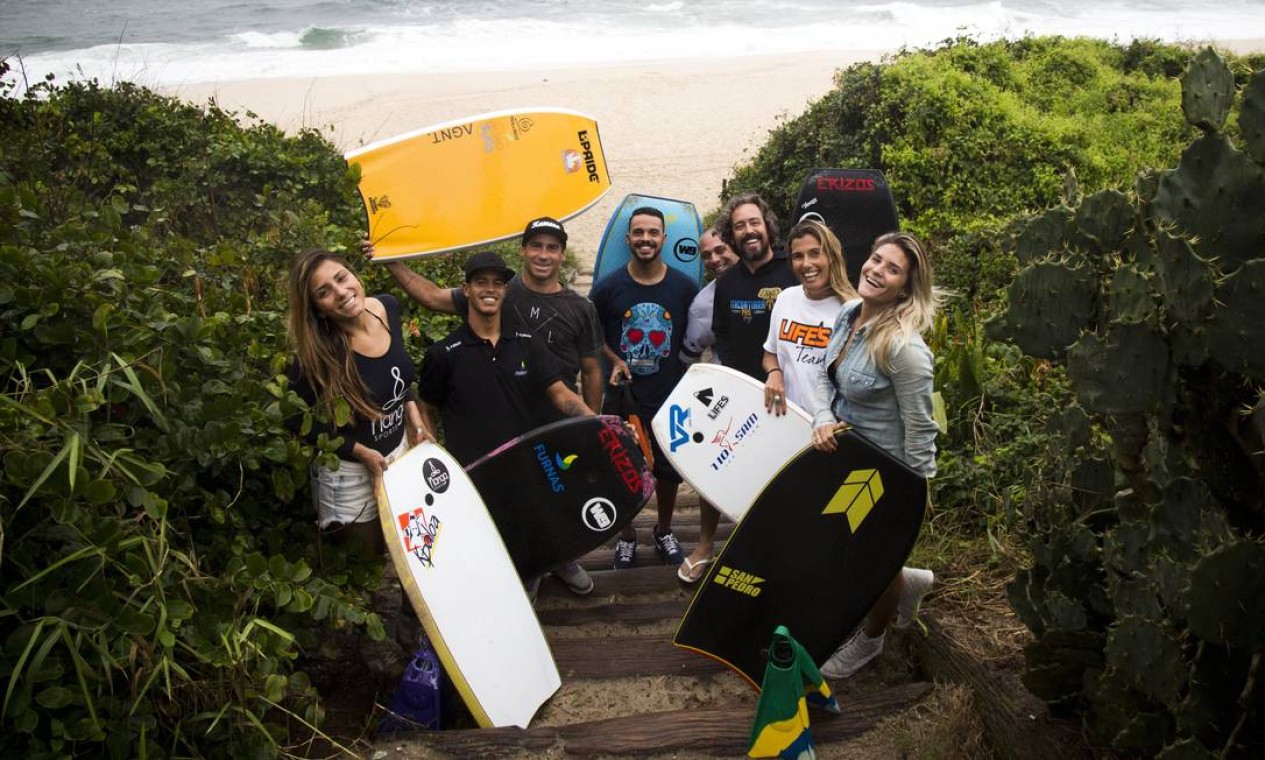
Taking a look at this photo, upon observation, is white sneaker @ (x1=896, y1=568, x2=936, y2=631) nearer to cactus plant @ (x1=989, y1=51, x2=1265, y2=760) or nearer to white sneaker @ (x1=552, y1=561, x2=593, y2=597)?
cactus plant @ (x1=989, y1=51, x2=1265, y2=760)

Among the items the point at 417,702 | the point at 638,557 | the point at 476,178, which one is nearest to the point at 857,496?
the point at 638,557

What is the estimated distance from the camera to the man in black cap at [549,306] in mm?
4281

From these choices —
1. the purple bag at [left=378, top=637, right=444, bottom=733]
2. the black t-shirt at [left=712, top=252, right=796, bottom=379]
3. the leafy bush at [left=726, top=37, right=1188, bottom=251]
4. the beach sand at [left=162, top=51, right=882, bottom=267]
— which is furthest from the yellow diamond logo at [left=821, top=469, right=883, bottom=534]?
the beach sand at [left=162, top=51, right=882, bottom=267]

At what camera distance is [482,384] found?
3.99 metres

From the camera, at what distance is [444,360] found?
13.1 feet

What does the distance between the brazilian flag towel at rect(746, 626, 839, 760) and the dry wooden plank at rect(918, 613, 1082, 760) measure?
25.0 inches

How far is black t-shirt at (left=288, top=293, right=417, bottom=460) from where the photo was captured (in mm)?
3421

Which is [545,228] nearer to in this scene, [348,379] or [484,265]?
[484,265]

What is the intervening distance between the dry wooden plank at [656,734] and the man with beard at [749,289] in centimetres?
173

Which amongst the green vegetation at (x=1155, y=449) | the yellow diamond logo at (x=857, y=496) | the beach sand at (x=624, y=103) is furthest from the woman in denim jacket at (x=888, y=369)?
the beach sand at (x=624, y=103)

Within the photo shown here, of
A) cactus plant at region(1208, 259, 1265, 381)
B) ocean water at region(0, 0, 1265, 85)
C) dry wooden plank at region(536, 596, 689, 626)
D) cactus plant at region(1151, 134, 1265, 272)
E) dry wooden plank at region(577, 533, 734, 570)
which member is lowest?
dry wooden plank at region(577, 533, 734, 570)

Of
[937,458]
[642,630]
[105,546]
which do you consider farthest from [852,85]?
[105,546]

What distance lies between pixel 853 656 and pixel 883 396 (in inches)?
41.6

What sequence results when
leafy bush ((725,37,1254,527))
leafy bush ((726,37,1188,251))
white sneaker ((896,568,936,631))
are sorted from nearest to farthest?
1. white sneaker ((896,568,936,631))
2. leafy bush ((725,37,1254,527))
3. leafy bush ((726,37,1188,251))
